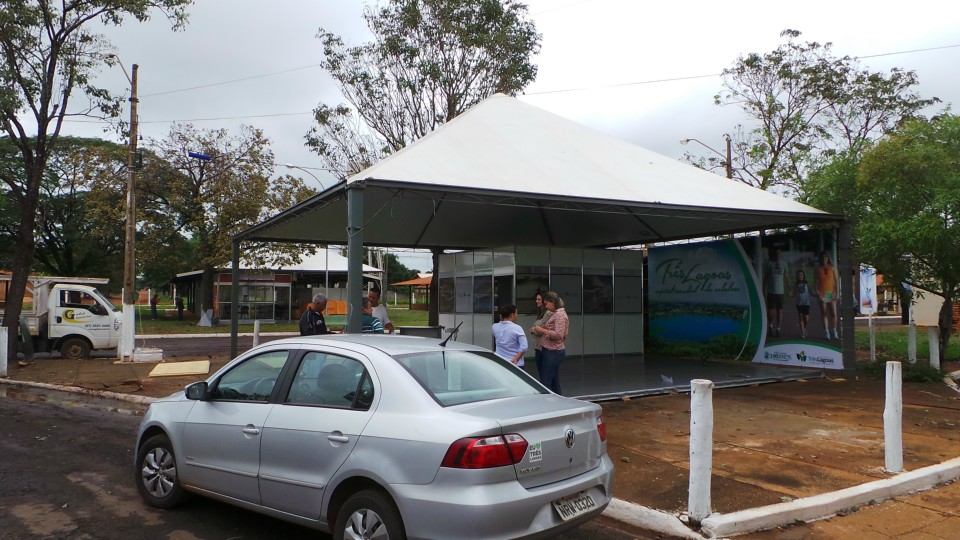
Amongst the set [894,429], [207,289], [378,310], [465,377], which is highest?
[207,289]

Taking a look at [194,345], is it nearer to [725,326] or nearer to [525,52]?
[525,52]

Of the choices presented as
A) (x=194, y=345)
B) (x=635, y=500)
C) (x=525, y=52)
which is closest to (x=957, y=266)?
(x=635, y=500)

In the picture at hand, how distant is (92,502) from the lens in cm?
553

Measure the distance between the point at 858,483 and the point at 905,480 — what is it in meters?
0.37

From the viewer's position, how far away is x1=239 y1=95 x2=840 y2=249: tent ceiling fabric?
382 inches

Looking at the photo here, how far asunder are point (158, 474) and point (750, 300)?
1372 centimetres

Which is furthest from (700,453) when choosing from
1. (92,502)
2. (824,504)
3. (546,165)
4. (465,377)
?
(546,165)

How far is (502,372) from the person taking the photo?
474 cm

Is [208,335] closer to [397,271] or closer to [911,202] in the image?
[911,202]

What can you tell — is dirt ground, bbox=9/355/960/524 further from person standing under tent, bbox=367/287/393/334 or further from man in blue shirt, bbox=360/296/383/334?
person standing under tent, bbox=367/287/393/334

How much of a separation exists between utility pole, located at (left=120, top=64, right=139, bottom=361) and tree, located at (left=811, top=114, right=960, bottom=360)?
16.2 m

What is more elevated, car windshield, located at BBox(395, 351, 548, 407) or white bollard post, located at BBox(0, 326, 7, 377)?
car windshield, located at BBox(395, 351, 548, 407)

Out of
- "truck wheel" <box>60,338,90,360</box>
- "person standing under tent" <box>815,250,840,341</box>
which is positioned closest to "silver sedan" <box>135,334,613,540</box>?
"person standing under tent" <box>815,250,840,341</box>

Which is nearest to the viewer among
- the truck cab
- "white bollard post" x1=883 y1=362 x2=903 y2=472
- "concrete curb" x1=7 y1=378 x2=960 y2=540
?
"concrete curb" x1=7 y1=378 x2=960 y2=540
